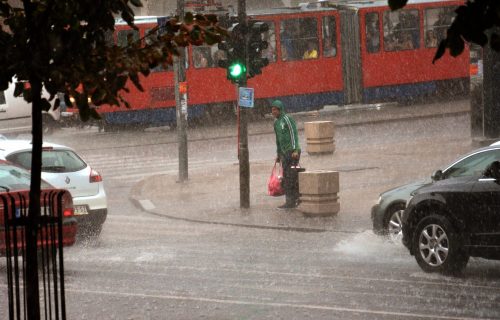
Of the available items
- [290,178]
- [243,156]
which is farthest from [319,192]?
[243,156]

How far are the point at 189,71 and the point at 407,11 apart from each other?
24.3 ft

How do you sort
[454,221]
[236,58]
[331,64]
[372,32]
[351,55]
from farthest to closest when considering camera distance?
[372,32] < [351,55] < [331,64] < [236,58] < [454,221]

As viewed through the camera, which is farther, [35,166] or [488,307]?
[488,307]

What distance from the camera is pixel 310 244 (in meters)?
17.6

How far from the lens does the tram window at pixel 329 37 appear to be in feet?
128

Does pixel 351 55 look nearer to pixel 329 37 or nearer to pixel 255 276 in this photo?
pixel 329 37

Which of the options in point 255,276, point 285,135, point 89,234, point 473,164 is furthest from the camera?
point 285,135

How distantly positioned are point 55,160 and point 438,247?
7.07 m

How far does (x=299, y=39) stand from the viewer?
1537 inches

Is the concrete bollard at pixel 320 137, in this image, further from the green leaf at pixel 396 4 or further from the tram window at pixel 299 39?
the green leaf at pixel 396 4

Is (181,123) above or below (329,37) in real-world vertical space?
below

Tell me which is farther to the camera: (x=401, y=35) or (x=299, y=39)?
(x=401, y=35)

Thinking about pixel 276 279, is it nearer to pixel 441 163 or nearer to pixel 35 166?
pixel 35 166

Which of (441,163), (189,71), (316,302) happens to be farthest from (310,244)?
(189,71)
